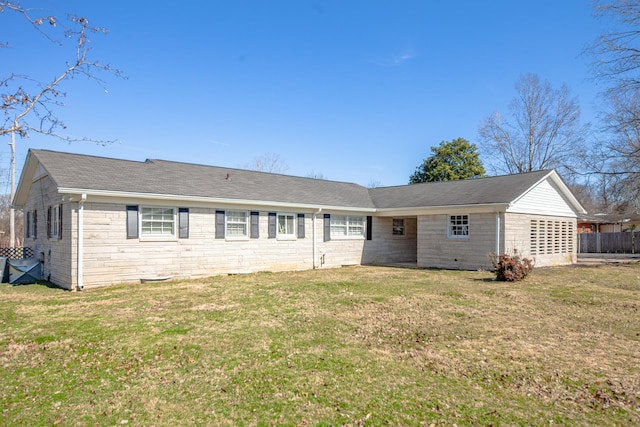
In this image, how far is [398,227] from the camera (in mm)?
21672

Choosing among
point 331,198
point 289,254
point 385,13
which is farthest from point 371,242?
point 385,13

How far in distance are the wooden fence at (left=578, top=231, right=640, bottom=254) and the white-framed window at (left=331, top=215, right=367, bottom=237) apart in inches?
925

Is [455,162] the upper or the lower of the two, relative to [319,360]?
upper

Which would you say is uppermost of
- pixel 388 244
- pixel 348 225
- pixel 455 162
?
pixel 455 162

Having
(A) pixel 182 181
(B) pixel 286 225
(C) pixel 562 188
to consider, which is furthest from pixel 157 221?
(C) pixel 562 188

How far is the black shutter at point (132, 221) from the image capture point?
12594 mm

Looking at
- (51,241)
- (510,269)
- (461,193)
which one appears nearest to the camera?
(510,269)

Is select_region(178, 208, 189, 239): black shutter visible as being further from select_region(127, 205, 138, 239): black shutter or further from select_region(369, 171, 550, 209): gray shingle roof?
select_region(369, 171, 550, 209): gray shingle roof

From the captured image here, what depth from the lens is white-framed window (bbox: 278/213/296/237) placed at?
1672 cm

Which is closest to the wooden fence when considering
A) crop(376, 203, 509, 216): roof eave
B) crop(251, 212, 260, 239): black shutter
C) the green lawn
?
crop(376, 203, 509, 216): roof eave

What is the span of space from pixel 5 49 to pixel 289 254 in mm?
12895

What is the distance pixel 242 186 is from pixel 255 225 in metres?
1.96

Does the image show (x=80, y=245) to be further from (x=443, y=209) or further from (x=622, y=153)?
(x=622, y=153)

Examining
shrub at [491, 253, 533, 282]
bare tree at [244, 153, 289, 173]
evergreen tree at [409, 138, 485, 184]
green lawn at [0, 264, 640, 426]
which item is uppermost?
bare tree at [244, 153, 289, 173]
